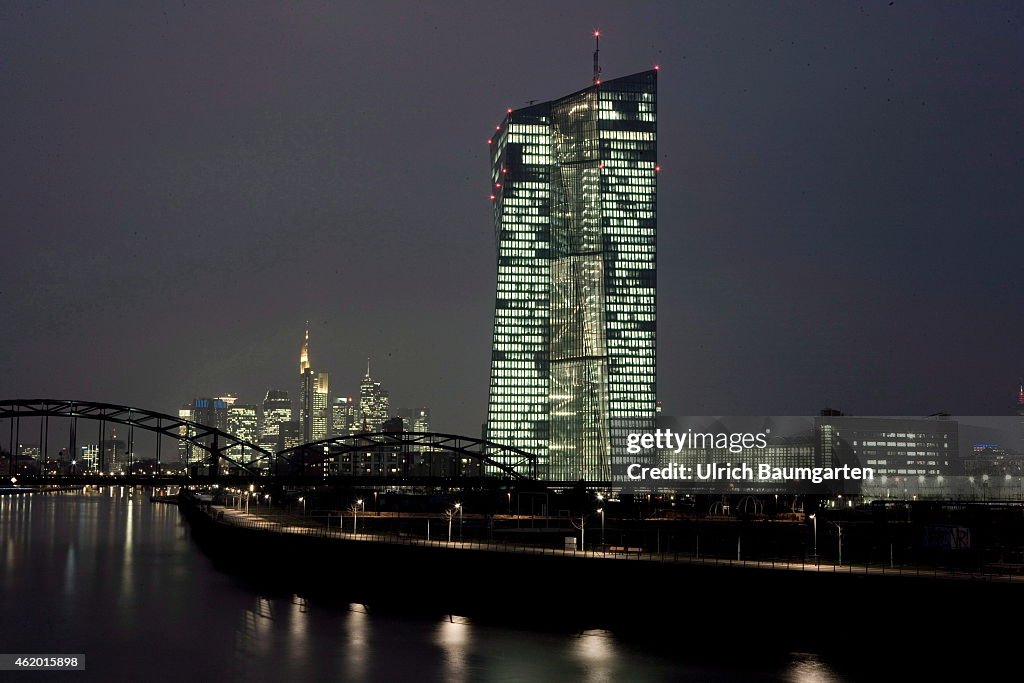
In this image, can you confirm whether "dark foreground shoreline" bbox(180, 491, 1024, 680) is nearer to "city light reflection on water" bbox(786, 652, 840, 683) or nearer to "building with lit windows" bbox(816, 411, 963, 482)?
"city light reflection on water" bbox(786, 652, 840, 683)

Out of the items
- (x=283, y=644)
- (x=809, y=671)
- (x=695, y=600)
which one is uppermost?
(x=695, y=600)

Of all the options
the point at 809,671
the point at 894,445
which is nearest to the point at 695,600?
the point at 809,671

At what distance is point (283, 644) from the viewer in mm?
65875

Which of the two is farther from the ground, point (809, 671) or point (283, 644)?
point (809, 671)

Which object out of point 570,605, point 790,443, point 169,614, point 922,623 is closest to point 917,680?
point 922,623

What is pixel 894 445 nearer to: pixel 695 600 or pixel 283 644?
pixel 695 600

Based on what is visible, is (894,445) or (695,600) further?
(894,445)

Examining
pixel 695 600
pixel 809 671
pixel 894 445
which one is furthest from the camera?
pixel 894 445

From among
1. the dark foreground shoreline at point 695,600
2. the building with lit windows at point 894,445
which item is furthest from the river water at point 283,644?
the building with lit windows at point 894,445

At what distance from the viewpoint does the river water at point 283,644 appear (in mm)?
57531

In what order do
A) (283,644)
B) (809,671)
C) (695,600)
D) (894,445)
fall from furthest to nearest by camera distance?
→ (894,445) → (695,600) → (283,644) → (809,671)

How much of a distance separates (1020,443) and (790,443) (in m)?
42.4

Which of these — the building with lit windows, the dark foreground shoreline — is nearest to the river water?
the dark foreground shoreline

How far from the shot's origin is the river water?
5753 centimetres
